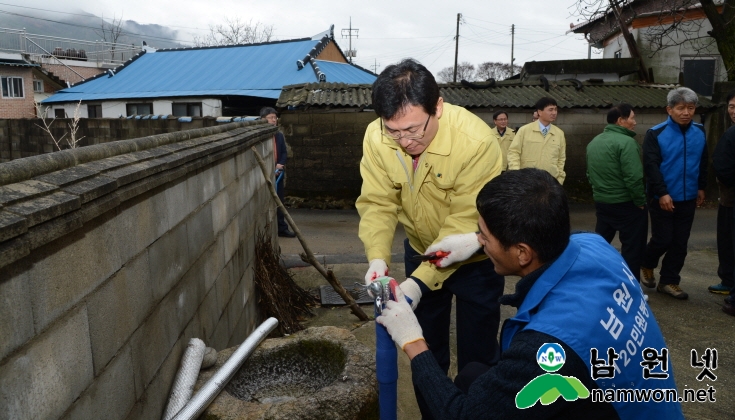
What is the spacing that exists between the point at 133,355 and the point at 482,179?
1776mm

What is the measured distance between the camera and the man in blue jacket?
17.5ft

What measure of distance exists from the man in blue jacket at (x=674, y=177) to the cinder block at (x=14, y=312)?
17.4 feet

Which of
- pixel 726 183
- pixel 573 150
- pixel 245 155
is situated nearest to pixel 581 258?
pixel 245 155

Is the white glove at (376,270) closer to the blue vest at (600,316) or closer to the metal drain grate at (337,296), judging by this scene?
the blue vest at (600,316)

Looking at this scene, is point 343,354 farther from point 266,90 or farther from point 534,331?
point 266,90

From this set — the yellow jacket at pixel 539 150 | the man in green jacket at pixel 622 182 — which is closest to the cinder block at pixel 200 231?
the man in green jacket at pixel 622 182

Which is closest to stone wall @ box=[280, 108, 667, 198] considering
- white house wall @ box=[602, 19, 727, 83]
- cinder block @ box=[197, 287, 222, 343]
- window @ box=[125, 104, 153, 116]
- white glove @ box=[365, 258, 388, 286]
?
white house wall @ box=[602, 19, 727, 83]

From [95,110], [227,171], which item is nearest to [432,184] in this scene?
[227,171]

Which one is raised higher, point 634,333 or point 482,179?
point 482,179

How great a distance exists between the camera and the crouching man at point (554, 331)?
5.31 ft

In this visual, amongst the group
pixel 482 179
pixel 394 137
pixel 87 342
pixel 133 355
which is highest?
pixel 394 137

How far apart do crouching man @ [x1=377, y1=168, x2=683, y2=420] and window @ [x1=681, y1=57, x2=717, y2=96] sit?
1726 centimetres

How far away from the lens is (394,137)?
8.90 feet

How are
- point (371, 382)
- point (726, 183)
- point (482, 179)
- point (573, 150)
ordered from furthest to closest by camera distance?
point (573, 150)
point (726, 183)
point (482, 179)
point (371, 382)
